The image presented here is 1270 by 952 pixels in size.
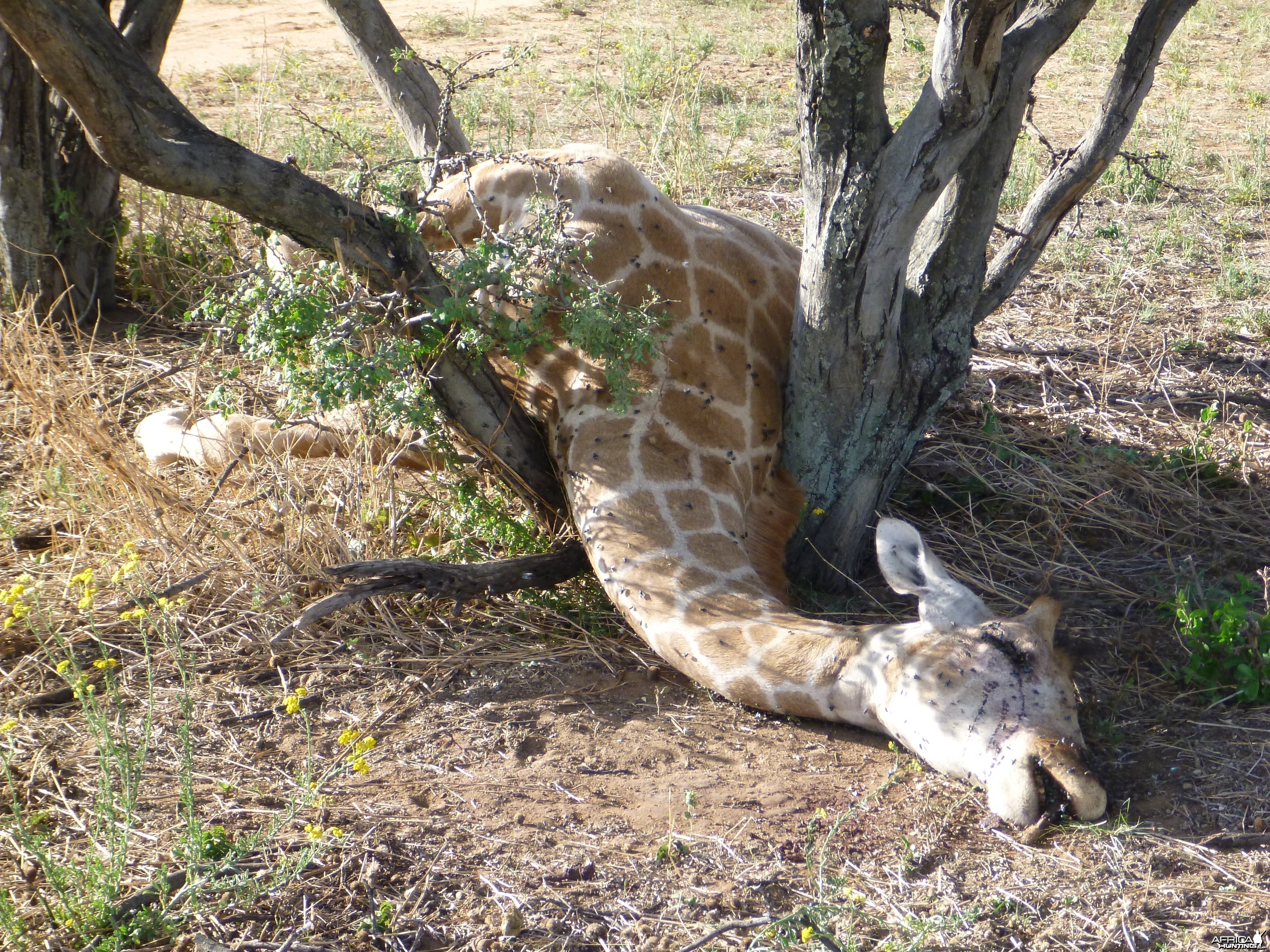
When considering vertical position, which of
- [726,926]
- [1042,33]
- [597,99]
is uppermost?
[1042,33]

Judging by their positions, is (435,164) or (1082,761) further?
(435,164)

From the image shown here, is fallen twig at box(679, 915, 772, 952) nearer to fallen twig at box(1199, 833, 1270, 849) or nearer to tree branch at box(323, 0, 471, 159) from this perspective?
fallen twig at box(1199, 833, 1270, 849)

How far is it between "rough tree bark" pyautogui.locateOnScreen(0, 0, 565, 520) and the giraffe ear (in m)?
1.32

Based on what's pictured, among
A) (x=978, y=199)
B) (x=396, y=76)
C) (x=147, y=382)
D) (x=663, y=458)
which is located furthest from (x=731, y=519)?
(x=147, y=382)

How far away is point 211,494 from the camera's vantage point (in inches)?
139

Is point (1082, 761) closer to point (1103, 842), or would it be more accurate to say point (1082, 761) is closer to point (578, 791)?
point (1103, 842)

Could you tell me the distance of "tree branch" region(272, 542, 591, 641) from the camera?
3053 mm

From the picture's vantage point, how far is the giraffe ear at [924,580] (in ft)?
9.40

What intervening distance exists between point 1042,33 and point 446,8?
8.84 m

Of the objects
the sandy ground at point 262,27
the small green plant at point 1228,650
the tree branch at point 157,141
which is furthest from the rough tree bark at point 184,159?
the sandy ground at point 262,27

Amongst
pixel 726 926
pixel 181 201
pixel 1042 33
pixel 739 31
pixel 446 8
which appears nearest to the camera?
pixel 726 926

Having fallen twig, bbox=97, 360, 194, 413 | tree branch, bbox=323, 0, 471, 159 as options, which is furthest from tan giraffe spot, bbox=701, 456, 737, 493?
fallen twig, bbox=97, 360, 194, 413

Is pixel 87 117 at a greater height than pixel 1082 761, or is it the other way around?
pixel 87 117

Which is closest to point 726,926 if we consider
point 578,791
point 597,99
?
point 578,791
